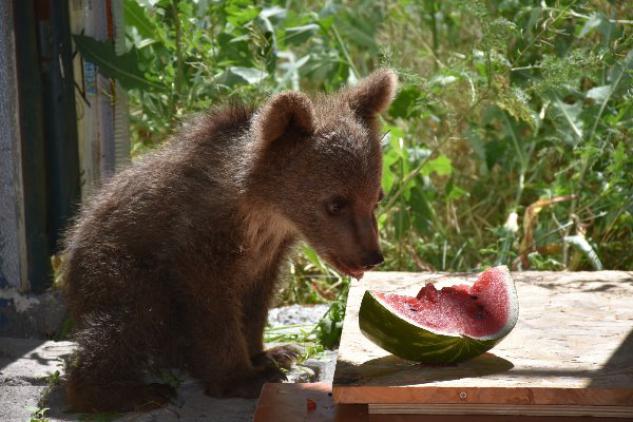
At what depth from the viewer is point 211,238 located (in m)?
4.87

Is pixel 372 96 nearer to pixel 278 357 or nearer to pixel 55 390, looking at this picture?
pixel 278 357

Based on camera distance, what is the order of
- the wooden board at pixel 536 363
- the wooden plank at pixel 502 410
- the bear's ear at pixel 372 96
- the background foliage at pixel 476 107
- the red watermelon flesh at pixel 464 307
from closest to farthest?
the wooden board at pixel 536 363 → the wooden plank at pixel 502 410 → the red watermelon flesh at pixel 464 307 → the bear's ear at pixel 372 96 → the background foliage at pixel 476 107

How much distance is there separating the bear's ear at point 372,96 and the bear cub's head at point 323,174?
0.13 m

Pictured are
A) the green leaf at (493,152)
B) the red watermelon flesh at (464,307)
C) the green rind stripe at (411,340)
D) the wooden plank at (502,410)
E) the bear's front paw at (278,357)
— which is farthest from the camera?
the green leaf at (493,152)

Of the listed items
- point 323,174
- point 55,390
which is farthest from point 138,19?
point 55,390

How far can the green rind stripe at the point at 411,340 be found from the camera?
4172 mm

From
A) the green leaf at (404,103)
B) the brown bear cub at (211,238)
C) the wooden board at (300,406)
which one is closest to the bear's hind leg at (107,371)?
the brown bear cub at (211,238)

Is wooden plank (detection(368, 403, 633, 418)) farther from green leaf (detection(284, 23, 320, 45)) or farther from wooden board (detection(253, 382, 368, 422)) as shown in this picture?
green leaf (detection(284, 23, 320, 45))

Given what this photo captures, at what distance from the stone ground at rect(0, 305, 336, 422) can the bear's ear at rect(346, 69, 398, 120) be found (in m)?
1.47

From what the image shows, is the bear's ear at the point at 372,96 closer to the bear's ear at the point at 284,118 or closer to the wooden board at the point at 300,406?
the bear's ear at the point at 284,118

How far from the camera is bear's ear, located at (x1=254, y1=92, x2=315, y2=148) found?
467 cm

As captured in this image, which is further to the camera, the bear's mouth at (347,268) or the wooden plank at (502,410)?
the bear's mouth at (347,268)

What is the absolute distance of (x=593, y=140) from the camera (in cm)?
713

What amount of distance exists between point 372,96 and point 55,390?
227 centimetres
